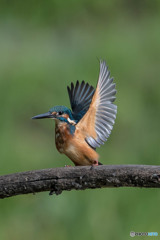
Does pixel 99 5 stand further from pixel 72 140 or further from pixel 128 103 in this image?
pixel 72 140

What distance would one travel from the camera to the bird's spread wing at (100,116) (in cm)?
439

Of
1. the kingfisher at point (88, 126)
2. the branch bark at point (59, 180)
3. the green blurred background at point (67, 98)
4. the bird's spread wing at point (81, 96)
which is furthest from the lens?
the green blurred background at point (67, 98)

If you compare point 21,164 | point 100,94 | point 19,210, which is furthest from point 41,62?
point 100,94

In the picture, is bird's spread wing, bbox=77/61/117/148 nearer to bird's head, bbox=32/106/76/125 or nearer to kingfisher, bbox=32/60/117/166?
kingfisher, bbox=32/60/117/166

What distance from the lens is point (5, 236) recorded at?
5559 millimetres

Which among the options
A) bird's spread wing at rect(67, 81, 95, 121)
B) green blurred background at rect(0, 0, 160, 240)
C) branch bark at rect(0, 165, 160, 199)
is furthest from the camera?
green blurred background at rect(0, 0, 160, 240)

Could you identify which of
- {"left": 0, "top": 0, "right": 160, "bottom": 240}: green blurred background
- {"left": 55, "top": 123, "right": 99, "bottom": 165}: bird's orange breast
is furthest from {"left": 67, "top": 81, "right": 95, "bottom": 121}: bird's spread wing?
{"left": 0, "top": 0, "right": 160, "bottom": 240}: green blurred background

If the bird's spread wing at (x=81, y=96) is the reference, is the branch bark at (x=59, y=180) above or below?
below

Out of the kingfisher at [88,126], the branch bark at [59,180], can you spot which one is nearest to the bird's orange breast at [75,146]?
the kingfisher at [88,126]

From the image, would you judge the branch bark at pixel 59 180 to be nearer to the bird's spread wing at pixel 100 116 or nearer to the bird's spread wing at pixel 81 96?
the bird's spread wing at pixel 100 116

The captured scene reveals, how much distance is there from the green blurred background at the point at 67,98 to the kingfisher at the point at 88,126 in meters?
1.29

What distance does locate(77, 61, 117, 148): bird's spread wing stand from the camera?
4395mm

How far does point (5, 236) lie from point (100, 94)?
1.85 meters

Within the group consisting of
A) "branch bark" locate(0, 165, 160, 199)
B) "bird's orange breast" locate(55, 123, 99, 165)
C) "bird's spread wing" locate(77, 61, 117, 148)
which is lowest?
"branch bark" locate(0, 165, 160, 199)
